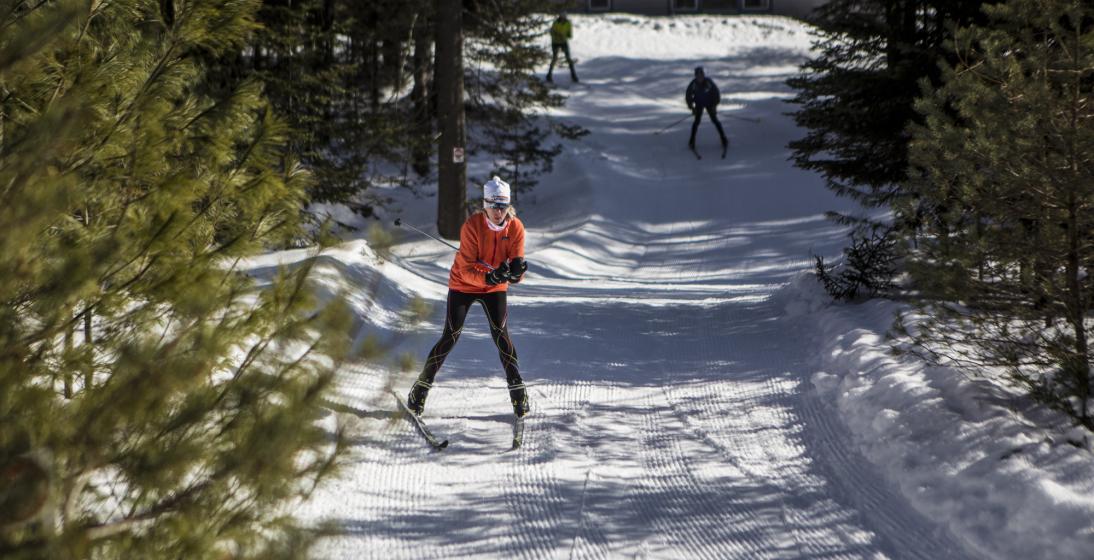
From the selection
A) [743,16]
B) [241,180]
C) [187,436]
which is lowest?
[187,436]

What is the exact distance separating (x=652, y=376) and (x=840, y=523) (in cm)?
366

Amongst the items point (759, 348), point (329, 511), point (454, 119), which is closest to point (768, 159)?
point (454, 119)

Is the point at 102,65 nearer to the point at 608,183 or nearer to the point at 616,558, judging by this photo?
the point at 616,558

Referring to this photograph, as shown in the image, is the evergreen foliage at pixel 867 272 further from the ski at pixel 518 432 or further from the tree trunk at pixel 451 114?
the tree trunk at pixel 451 114

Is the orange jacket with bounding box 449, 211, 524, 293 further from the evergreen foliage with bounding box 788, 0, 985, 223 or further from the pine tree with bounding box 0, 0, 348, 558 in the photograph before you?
the evergreen foliage with bounding box 788, 0, 985, 223

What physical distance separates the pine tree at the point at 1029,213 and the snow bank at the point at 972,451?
0.29 m

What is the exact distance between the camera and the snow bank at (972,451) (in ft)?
17.0

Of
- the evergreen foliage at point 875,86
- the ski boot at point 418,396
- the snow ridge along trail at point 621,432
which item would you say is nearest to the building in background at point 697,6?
the snow ridge along trail at point 621,432

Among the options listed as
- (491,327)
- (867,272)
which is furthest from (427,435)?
(867,272)

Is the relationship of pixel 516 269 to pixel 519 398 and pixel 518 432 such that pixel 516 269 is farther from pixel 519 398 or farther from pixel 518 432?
pixel 518 432

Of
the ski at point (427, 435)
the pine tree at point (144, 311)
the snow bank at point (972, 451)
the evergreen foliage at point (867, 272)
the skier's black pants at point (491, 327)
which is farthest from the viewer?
the evergreen foliage at point (867, 272)

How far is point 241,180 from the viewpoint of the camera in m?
3.80

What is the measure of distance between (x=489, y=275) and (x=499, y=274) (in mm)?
85

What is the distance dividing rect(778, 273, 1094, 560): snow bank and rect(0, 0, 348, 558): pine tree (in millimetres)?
3940
